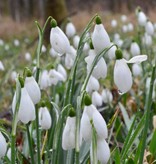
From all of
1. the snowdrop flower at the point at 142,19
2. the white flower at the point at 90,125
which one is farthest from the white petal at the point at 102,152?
the snowdrop flower at the point at 142,19

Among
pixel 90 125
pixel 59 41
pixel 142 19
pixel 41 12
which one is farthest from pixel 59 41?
pixel 41 12

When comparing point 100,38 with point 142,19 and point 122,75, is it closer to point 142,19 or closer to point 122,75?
point 122,75

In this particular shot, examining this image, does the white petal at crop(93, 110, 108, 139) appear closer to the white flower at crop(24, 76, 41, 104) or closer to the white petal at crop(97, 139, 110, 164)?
the white petal at crop(97, 139, 110, 164)

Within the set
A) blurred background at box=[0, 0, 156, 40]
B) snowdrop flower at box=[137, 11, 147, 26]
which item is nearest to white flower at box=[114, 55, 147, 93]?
snowdrop flower at box=[137, 11, 147, 26]

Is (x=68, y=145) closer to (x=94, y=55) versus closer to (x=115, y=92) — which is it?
(x=94, y=55)

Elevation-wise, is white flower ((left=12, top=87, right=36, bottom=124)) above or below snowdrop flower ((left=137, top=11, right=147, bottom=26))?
below

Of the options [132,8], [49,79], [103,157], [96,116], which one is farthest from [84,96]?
[132,8]

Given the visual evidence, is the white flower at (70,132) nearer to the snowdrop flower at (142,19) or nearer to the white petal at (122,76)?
the white petal at (122,76)
